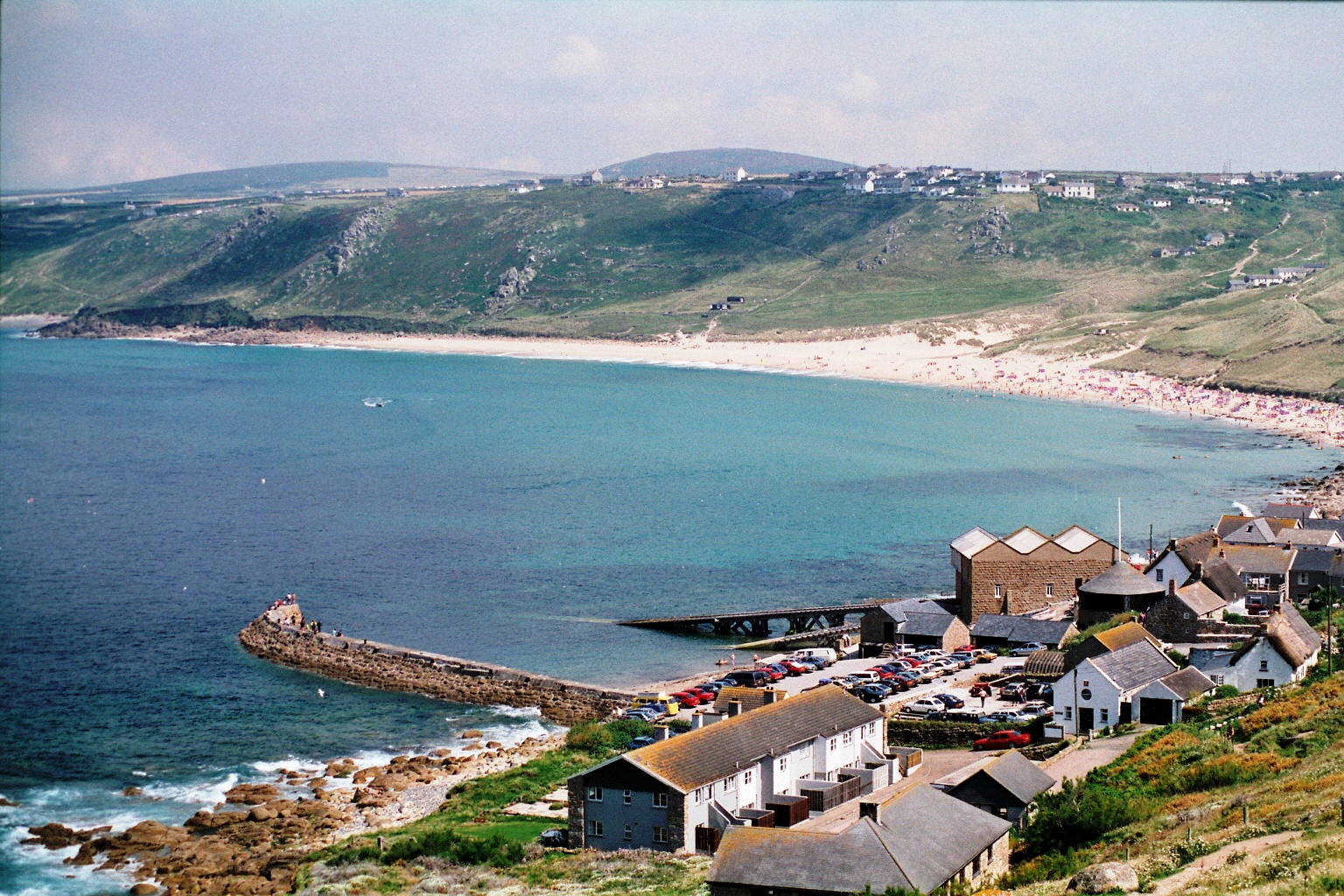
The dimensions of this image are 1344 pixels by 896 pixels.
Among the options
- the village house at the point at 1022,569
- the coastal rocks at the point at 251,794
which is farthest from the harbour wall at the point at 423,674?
the village house at the point at 1022,569

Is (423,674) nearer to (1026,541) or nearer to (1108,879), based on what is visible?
(1026,541)

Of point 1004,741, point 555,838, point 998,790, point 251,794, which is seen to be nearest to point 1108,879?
point 998,790

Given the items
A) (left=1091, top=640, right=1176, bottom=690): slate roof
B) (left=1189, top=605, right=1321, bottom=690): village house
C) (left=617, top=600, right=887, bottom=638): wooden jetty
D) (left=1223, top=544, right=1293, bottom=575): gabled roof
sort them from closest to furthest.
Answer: (left=1091, top=640, right=1176, bottom=690): slate roof, (left=1189, top=605, right=1321, bottom=690): village house, (left=1223, top=544, right=1293, bottom=575): gabled roof, (left=617, top=600, right=887, bottom=638): wooden jetty

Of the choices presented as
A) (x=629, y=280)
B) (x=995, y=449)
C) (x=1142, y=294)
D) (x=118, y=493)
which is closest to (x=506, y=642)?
(x=118, y=493)

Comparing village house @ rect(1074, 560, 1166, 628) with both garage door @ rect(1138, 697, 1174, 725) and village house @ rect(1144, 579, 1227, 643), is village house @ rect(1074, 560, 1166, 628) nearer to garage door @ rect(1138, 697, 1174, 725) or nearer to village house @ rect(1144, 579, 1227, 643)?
village house @ rect(1144, 579, 1227, 643)

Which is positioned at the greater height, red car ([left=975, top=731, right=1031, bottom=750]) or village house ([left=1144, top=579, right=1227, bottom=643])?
village house ([left=1144, top=579, right=1227, bottom=643])

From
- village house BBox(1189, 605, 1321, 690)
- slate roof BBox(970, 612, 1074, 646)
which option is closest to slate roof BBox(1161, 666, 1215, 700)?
village house BBox(1189, 605, 1321, 690)

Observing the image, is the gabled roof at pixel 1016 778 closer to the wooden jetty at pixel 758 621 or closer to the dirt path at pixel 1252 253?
the wooden jetty at pixel 758 621
